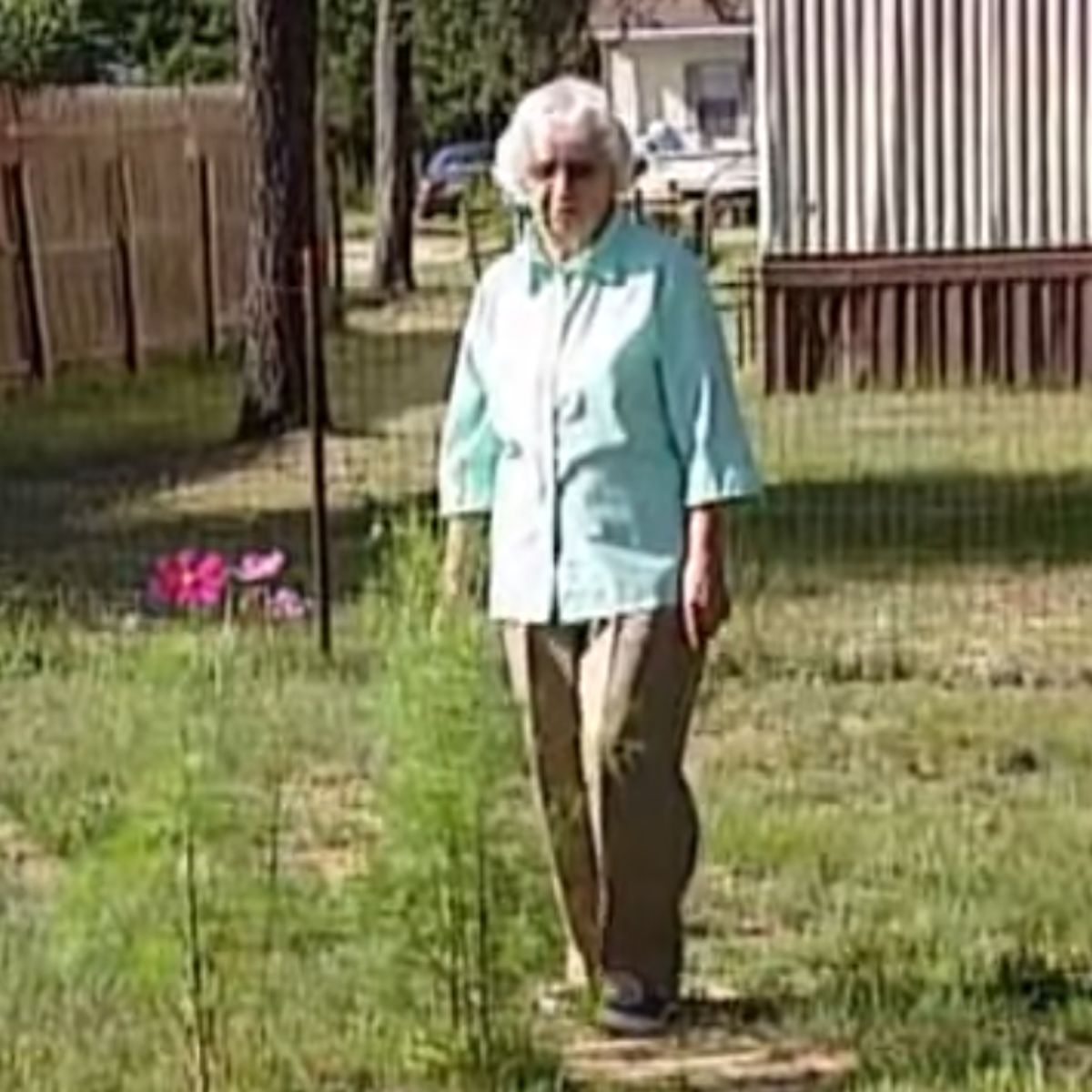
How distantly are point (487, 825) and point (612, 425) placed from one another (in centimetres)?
81

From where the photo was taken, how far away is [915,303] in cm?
2427

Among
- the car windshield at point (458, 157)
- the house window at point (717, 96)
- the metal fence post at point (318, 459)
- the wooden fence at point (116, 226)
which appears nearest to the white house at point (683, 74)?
the house window at point (717, 96)

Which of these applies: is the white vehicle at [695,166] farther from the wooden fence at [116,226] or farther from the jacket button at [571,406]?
the jacket button at [571,406]

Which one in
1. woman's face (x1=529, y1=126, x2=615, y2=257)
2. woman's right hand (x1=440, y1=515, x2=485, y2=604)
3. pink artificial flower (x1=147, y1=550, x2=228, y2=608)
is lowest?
pink artificial flower (x1=147, y1=550, x2=228, y2=608)

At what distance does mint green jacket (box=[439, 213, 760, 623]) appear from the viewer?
727 cm

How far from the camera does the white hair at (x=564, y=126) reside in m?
7.23

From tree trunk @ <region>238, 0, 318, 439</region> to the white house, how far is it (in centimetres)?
4906

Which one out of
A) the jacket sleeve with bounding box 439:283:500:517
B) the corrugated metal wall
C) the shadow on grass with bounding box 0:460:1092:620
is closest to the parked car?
the corrugated metal wall

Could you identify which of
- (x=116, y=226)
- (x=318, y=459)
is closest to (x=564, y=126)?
(x=318, y=459)

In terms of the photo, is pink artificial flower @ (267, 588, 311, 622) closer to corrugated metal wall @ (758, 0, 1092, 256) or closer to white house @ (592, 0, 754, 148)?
corrugated metal wall @ (758, 0, 1092, 256)

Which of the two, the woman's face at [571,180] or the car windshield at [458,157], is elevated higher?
the woman's face at [571,180]

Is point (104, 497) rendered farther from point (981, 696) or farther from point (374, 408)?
point (981, 696)

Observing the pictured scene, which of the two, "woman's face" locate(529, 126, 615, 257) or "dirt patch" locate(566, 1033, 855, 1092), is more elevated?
"woman's face" locate(529, 126, 615, 257)

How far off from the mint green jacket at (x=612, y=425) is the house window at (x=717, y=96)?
2664 inches
